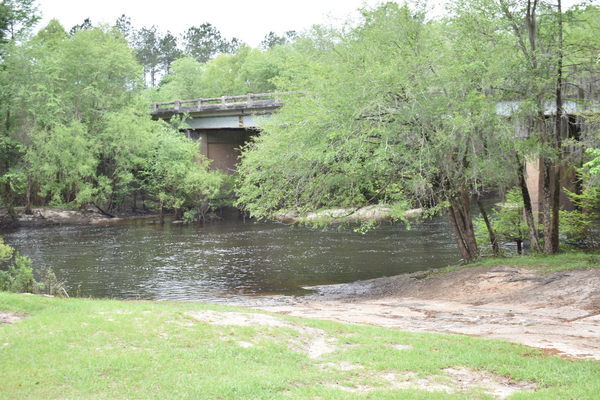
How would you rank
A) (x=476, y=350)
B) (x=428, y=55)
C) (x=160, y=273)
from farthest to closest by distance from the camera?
(x=160, y=273), (x=428, y=55), (x=476, y=350)

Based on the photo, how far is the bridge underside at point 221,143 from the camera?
54.1 m

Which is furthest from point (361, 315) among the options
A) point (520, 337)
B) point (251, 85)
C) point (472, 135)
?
point (251, 85)

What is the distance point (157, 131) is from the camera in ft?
164

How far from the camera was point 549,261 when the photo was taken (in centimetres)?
1833

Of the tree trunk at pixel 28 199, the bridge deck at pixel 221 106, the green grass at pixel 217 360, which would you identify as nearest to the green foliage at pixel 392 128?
the green grass at pixel 217 360

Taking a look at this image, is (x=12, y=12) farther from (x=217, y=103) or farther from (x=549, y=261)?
(x=217, y=103)

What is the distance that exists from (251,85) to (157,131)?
2267 centimetres

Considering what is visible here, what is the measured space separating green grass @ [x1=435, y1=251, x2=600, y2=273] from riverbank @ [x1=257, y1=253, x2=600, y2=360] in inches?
1.0

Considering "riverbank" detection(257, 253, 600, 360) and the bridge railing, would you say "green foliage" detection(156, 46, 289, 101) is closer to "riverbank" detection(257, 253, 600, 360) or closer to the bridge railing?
the bridge railing

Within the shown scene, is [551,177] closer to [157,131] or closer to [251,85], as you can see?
[157,131]

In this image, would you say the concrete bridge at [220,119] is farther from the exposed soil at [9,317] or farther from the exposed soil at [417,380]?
the exposed soil at [417,380]

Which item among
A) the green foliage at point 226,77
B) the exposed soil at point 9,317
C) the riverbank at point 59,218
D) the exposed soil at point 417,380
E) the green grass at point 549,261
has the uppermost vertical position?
the green foliage at point 226,77

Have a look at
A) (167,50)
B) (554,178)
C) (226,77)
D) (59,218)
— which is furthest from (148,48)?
(554,178)

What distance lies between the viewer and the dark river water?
22.3 metres
